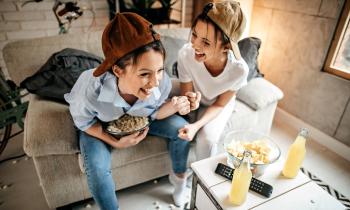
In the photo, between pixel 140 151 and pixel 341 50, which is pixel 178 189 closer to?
pixel 140 151

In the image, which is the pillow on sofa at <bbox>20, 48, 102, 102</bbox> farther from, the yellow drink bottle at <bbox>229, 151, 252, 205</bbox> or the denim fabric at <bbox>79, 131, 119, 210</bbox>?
the yellow drink bottle at <bbox>229, 151, 252, 205</bbox>

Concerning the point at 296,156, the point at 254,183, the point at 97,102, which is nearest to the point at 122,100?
the point at 97,102

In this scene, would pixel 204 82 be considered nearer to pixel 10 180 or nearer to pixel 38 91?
pixel 38 91

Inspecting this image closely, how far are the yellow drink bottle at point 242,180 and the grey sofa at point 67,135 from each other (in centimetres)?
57

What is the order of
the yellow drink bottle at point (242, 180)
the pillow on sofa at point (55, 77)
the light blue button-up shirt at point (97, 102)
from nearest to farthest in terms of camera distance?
1. the yellow drink bottle at point (242, 180)
2. the light blue button-up shirt at point (97, 102)
3. the pillow on sofa at point (55, 77)

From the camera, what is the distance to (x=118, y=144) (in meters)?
1.23

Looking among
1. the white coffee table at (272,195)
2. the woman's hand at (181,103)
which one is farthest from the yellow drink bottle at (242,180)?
the woman's hand at (181,103)

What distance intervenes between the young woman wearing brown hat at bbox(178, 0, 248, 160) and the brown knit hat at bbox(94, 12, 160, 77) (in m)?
0.36

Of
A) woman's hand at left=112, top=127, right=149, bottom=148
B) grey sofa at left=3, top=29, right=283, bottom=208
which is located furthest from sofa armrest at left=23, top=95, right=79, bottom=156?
woman's hand at left=112, top=127, right=149, bottom=148

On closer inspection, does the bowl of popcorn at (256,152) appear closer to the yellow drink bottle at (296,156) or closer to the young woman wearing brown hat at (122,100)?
the yellow drink bottle at (296,156)

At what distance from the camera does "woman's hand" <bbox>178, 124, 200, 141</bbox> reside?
1.28 m

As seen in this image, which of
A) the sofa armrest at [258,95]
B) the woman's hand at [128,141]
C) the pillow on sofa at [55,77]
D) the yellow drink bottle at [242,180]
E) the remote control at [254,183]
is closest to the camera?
the yellow drink bottle at [242,180]

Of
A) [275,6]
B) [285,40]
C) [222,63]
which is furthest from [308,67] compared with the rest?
[222,63]

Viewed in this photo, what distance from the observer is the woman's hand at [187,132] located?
1.28 m
